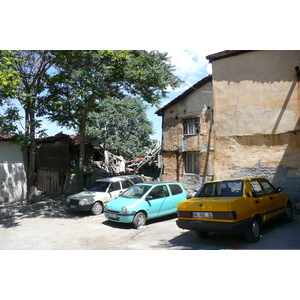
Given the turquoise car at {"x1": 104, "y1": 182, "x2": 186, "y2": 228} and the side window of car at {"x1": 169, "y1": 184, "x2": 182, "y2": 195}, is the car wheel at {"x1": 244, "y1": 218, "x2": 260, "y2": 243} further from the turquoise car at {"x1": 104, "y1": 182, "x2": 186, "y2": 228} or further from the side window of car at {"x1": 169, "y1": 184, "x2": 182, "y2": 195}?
the side window of car at {"x1": 169, "y1": 184, "x2": 182, "y2": 195}

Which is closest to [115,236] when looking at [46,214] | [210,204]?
[210,204]

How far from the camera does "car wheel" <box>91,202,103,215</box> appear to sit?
10831 millimetres

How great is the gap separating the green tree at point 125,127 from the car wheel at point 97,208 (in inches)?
575

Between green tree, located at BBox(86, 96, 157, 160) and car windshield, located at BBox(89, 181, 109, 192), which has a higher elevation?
green tree, located at BBox(86, 96, 157, 160)

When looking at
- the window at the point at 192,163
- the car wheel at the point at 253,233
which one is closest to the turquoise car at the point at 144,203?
the car wheel at the point at 253,233

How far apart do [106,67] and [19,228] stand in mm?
6800

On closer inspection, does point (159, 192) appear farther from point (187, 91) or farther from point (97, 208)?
point (187, 91)

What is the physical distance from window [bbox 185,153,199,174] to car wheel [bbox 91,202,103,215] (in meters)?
6.33

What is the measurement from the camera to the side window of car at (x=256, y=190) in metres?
6.42

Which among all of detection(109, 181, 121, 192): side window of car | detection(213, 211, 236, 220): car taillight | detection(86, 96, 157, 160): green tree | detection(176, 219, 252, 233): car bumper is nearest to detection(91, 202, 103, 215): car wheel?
detection(109, 181, 121, 192): side window of car

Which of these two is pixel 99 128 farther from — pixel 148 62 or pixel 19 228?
pixel 19 228

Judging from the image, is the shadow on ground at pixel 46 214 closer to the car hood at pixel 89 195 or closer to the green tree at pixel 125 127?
the car hood at pixel 89 195

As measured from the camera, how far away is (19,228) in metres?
9.07

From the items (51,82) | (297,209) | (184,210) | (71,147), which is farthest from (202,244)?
(71,147)
